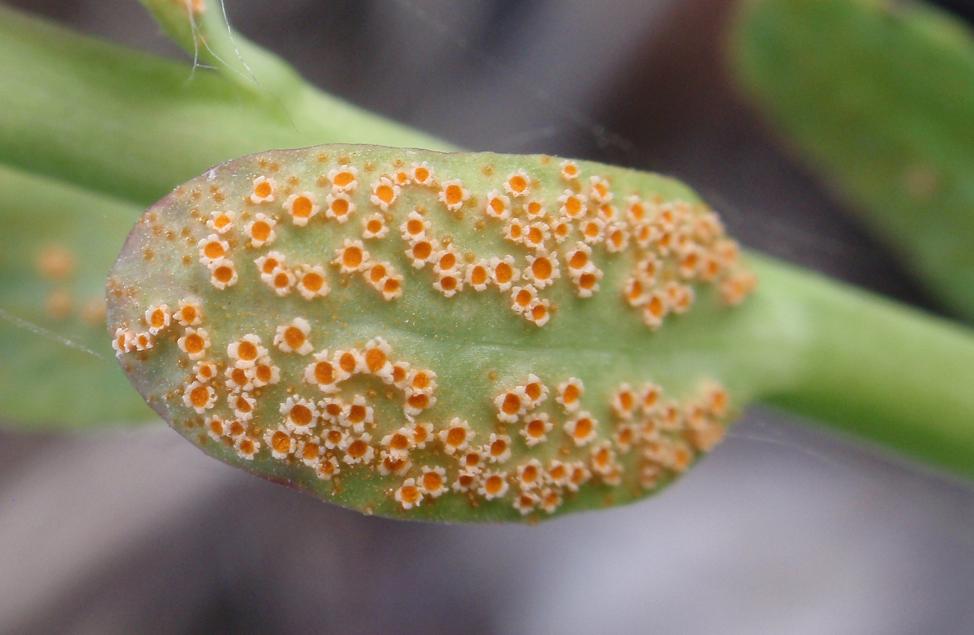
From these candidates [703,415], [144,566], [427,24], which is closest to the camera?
[703,415]

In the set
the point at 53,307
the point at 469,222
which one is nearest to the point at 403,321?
the point at 469,222

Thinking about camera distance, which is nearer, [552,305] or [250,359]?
[250,359]

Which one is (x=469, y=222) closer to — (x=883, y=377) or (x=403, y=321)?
(x=403, y=321)

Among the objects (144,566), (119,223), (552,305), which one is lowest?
(144,566)

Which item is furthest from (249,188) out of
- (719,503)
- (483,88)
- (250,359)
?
(719,503)

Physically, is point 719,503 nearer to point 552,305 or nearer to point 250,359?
point 552,305
